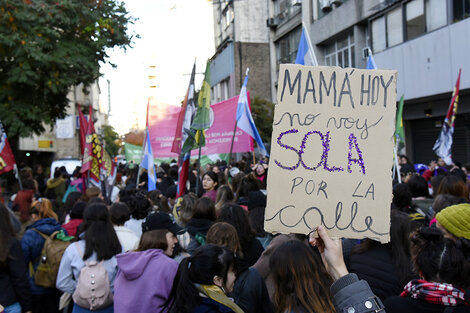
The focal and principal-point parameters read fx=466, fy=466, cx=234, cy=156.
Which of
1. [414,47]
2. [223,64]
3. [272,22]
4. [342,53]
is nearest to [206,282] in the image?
[414,47]

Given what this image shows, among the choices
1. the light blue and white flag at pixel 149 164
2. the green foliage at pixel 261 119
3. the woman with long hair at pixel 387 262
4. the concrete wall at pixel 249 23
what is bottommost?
the woman with long hair at pixel 387 262

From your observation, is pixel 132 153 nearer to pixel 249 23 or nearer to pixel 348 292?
pixel 348 292

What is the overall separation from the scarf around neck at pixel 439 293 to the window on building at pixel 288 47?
81.3 ft

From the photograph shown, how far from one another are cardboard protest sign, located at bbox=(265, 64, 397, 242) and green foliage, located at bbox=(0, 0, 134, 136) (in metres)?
12.7

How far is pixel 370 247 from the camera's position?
3.34 m

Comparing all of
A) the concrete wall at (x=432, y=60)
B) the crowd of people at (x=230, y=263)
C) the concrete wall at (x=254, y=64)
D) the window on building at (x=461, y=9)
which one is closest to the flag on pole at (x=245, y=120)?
the crowd of people at (x=230, y=263)

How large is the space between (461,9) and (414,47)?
2.29 meters

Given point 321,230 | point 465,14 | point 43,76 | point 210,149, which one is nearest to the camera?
point 321,230

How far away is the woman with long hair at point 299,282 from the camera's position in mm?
2385

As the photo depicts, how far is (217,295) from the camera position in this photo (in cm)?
261

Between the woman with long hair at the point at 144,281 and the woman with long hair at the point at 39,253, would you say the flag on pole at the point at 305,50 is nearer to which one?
the woman with long hair at the point at 39,253

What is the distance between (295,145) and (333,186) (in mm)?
287

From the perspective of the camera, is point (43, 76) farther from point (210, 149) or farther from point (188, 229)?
point (188, 229)

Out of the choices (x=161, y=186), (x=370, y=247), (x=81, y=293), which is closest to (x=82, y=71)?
(x=161, y=186)
